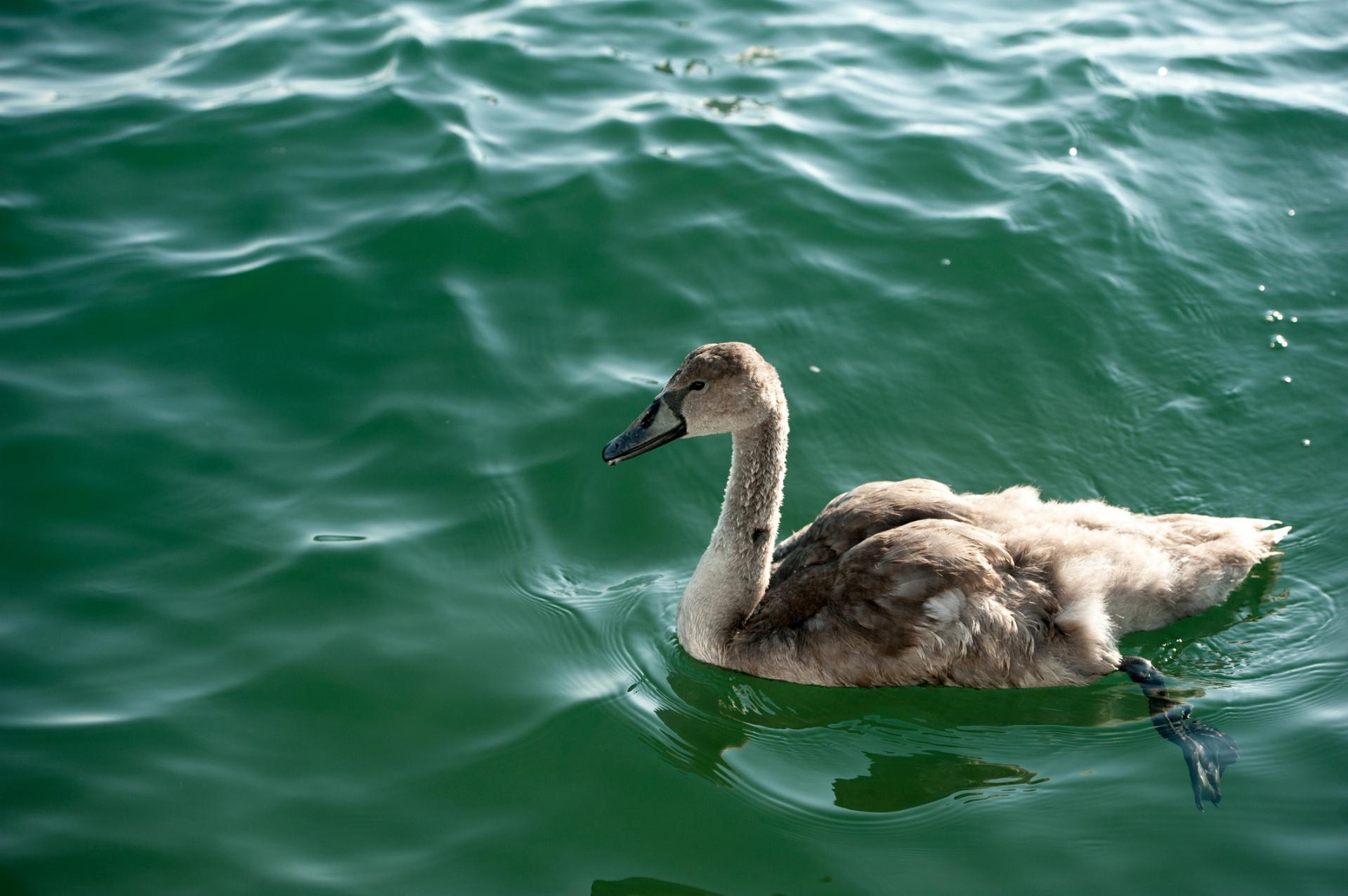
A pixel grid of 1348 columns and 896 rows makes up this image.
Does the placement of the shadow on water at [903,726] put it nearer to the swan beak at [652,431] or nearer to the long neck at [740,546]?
the long neck at [740,546]

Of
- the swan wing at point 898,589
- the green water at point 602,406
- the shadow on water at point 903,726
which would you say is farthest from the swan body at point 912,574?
the green water at point 602,406

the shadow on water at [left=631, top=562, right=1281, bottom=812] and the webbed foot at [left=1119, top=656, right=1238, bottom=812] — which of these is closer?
the webbed foot at [left=1119, top=656, right=1238, bottom=812]

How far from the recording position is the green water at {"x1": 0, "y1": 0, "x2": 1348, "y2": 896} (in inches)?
205

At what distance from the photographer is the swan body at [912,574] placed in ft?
18.4

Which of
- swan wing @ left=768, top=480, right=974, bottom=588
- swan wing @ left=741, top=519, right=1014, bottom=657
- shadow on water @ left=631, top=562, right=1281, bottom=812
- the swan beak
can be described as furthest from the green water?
the swan beak

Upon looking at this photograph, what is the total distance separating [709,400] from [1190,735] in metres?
2.71

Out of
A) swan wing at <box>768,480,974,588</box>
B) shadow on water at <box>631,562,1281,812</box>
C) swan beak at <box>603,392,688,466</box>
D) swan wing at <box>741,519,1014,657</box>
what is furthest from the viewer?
swan wing at <box>768,480,974,588</box>

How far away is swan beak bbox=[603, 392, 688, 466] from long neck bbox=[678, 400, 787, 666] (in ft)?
1.08

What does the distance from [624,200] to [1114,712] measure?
211 inches

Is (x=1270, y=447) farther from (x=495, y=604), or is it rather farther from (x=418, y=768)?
(x=418, y=768)

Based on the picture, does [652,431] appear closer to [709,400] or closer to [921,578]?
[709,400]

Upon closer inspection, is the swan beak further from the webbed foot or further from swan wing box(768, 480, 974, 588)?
the webbed foot

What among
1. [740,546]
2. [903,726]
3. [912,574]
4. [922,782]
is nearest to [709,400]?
[740,546]

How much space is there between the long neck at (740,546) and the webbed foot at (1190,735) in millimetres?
1844
